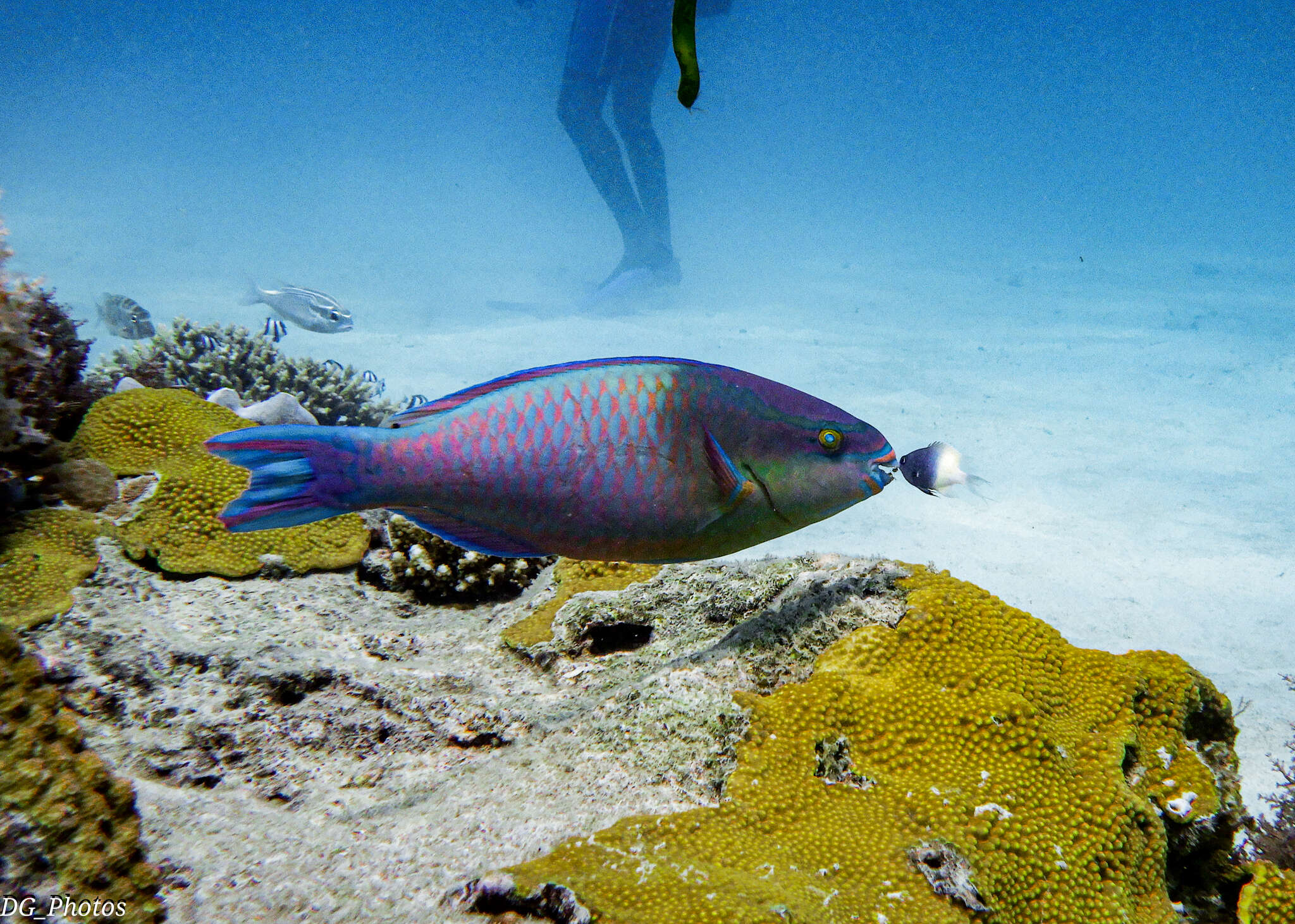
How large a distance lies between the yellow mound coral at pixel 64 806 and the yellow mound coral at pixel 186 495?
68.1 inches

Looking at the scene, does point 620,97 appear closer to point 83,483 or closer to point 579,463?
point 83,483

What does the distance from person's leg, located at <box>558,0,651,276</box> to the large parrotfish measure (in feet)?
54.4

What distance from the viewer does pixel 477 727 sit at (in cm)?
217

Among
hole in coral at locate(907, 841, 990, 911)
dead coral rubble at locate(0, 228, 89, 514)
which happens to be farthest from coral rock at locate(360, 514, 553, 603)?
hole in coral at locate(907, 841, 990, 911)

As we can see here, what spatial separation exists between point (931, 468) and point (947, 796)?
48.8 inches

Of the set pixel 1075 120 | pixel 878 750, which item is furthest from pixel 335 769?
pixel 1075 120

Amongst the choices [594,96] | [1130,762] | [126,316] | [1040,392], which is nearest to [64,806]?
[1130,762]

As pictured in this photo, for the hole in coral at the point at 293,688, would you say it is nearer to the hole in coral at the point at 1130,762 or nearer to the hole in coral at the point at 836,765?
the hole in coral at the point at 836,765

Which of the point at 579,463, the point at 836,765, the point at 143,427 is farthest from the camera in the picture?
the point at 143,427

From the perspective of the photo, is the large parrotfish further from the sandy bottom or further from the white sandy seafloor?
the white sandy seafloor

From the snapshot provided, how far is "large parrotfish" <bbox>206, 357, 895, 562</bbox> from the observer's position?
4.77ft

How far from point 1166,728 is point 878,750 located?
1.25 meters

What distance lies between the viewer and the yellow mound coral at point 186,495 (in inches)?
116

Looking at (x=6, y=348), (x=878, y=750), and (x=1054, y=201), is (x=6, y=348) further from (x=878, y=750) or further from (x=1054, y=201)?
(x=1054, y=201)
